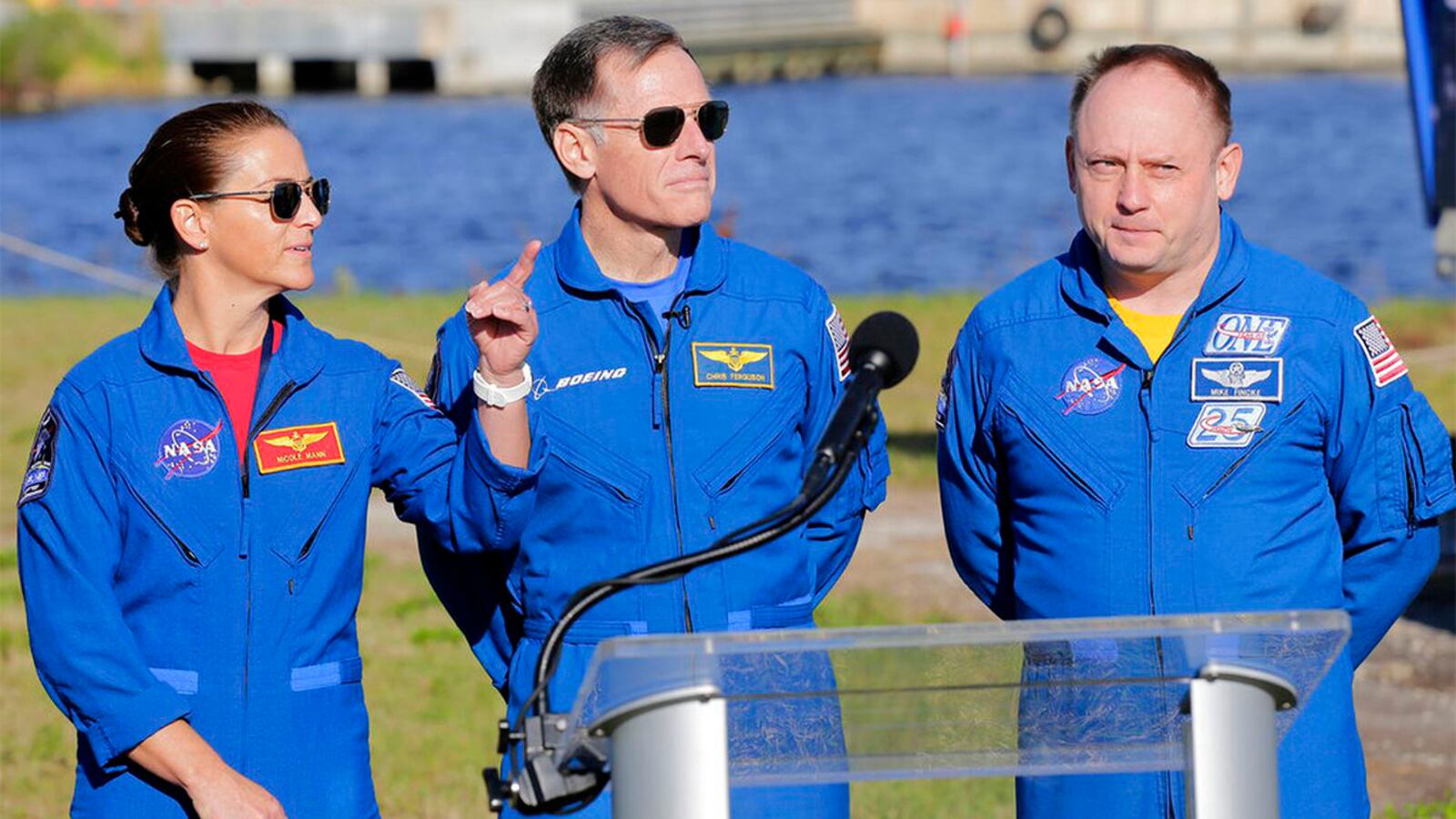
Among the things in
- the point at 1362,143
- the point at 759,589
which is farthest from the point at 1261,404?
the point at 1362,143

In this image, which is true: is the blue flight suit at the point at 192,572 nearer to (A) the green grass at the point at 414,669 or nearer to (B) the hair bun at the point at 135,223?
(B) the hair bun at the point at 135,223

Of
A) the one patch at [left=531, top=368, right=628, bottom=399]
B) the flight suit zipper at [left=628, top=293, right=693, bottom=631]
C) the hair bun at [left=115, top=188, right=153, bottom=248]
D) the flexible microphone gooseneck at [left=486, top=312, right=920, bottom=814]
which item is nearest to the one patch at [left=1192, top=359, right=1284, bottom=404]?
the flight suit zipper at [left=628, top=293, right=693, bottom=631]

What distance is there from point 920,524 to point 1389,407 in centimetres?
671

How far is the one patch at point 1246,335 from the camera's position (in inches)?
154

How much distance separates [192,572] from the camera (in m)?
3.64

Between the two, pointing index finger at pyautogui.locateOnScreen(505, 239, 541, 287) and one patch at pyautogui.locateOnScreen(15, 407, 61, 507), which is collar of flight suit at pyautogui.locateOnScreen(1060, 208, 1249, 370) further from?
one patch at pyautogui.locateOnScreen(15, 407, 61, 507)

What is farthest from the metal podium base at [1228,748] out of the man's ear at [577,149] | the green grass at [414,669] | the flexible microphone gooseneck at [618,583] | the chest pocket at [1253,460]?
the man's ear at [577,149]

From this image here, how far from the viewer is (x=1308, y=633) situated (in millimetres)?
2625

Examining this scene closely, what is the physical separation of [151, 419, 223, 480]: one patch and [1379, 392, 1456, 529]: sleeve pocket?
2.07m

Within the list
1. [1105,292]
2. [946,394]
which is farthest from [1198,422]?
[946,394]

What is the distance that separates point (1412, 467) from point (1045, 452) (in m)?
0.67

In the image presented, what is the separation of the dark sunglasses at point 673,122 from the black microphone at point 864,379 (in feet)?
2.92

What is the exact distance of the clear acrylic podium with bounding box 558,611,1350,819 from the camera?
2566mm

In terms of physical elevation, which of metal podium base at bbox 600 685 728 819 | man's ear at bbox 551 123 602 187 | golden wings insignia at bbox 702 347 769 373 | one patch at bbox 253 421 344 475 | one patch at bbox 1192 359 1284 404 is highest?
man's ear at bbox 551 123 602 187
